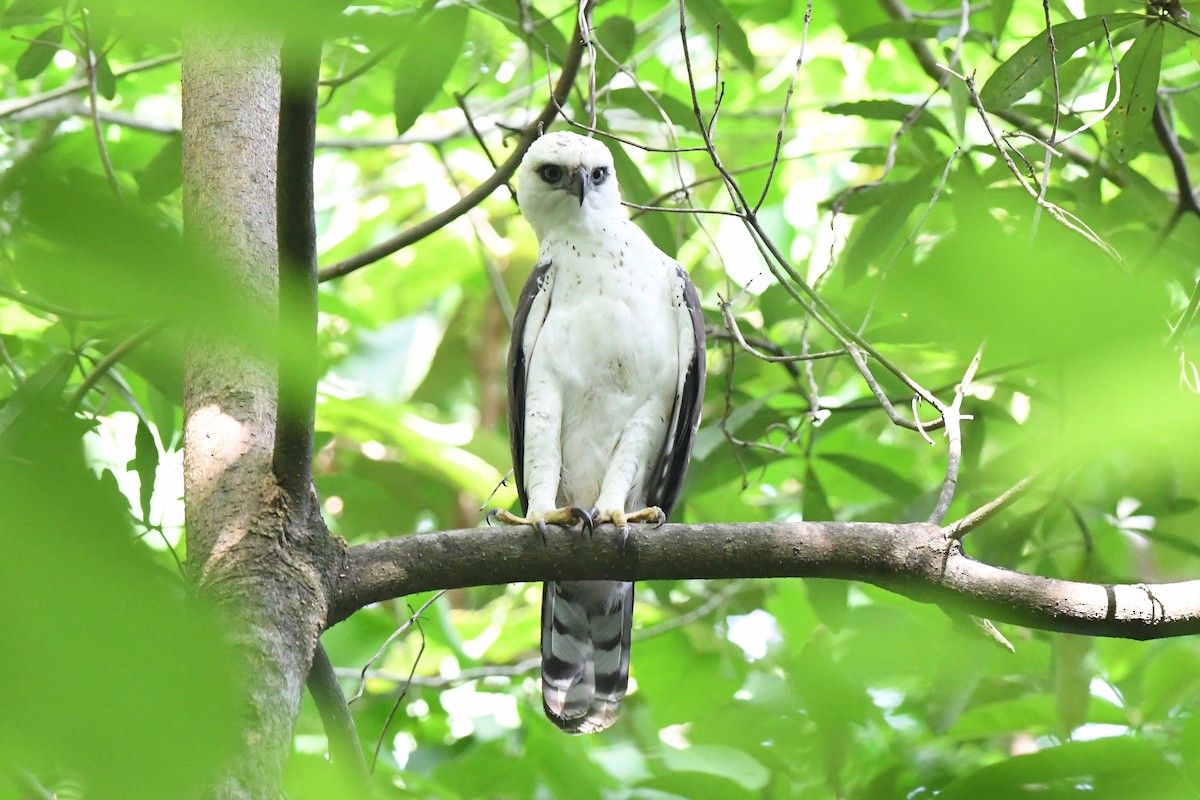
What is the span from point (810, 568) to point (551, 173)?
2.18 m

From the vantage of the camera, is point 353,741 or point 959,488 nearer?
point 353,741

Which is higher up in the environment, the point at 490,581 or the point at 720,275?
the point at 720,275

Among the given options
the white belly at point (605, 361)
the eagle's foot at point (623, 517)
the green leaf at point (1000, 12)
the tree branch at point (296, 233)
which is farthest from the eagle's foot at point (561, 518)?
the green leaf at point (1000, 12)

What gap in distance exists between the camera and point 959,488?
391 centimetres

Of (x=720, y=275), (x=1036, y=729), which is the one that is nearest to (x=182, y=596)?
(x=1036, y=729)

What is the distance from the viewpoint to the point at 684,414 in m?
4.01

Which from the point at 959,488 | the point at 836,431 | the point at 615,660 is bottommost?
the point at 615,660

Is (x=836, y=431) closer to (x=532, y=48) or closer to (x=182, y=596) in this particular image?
(x=532, y=48)

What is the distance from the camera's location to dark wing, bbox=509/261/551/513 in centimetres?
402

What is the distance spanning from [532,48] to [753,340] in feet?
4.14

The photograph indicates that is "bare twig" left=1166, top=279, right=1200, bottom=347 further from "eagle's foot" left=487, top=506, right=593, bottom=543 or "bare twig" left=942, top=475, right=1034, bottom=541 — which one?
"eagle's foot" left=487, top=506, right=593, bottom=543

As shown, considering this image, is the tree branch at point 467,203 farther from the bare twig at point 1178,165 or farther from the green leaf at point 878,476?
the bare twig at point 1178,165

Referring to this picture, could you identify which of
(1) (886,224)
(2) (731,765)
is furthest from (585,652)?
(2) (731,765)

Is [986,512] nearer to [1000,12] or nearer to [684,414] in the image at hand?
[684,414]
